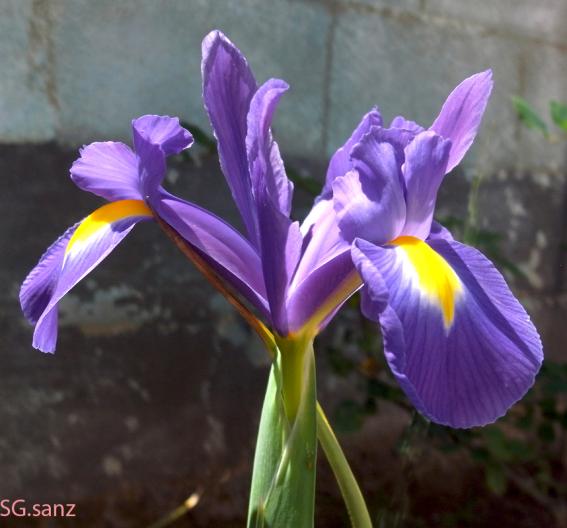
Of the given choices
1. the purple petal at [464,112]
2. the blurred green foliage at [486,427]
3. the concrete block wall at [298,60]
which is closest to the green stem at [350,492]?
the purple petal at [464,112]

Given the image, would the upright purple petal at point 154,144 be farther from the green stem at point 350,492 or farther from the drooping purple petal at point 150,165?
the green stem at point 350,492

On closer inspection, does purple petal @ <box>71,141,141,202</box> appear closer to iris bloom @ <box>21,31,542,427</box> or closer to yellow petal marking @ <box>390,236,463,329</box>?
iris bloom @ <box>21,31,542,427</box>

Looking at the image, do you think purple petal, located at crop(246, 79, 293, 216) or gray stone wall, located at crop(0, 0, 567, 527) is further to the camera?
gray stone wall, located at crop(0, 0, 567, 527)

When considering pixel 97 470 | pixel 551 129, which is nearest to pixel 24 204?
pixel 97 470

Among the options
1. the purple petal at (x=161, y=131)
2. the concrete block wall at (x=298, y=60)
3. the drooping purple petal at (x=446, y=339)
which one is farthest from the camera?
the concrete block wall at (x=298, y=60)

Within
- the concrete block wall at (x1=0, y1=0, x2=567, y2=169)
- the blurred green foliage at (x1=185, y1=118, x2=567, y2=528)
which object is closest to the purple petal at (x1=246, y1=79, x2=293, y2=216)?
the blurred green foliage at (x1=185, y1=118, x2=567, y2=528)

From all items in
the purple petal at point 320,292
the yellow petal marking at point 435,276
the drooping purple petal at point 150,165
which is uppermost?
the drooping purple petal at point 150,165

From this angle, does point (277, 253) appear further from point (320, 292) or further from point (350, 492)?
point (350, 492)
